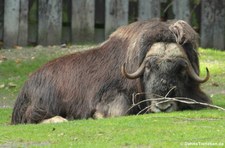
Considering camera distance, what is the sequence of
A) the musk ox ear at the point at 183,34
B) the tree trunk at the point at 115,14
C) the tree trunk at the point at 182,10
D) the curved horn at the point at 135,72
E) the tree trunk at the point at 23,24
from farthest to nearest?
the tree trunk at the point at 182,10 → the tree trunk at the point at 115,14 → the tree trunk at the point at 23,24 → the musk ox ear at the point at 183,34 → the curved horn at the point at 135,72

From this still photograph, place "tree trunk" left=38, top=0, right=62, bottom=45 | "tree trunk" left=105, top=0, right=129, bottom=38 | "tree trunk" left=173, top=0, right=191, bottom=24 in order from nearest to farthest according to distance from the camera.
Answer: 1. "tree trunk" left=38, top=0, right=62, bottom=45
2. "tree trunk" left=105, top=0, right=129, bottom=38
3. "tree trunk" left=173, top=0, right=191, bottom=24

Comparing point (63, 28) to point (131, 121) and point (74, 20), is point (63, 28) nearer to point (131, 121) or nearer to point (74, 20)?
point (74, 20)

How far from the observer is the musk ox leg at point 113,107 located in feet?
31.1

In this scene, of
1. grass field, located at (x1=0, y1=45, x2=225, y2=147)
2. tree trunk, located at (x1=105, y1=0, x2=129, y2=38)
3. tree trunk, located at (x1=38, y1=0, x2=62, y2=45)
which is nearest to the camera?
grass field, located at (x1=0, y1=45, x2=225, y2=147)

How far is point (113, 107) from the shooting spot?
9.53m

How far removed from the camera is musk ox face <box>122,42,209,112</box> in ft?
30.1

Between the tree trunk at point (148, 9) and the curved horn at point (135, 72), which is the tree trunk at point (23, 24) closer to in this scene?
the tree trunk at point (148, 9)

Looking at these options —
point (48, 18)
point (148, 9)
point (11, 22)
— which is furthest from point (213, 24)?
point (11, 22)

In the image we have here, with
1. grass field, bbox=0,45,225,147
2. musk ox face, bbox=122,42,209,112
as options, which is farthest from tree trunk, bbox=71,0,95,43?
musk ox face, bbox=122,42,209,112

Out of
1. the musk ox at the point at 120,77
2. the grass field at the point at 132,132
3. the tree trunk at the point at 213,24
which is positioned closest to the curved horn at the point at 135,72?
the musk ox at the point at 120,77

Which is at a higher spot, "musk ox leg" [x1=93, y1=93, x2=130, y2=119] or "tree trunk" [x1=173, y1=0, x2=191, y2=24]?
"tree trunk" [x1=173, y1=0, x2=191, y2=24]

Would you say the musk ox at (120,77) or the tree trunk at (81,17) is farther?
the tree trunk at (81,17)

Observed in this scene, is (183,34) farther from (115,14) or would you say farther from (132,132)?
(115,14)

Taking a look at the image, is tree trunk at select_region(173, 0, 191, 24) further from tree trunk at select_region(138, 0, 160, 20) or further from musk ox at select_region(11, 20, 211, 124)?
musk ox at select_region(11, 20, 211, 124)
